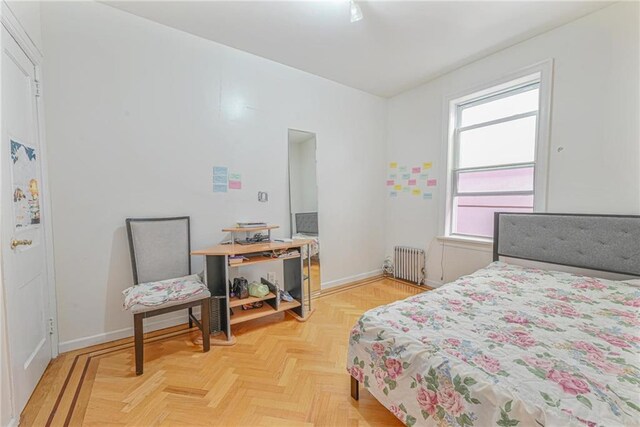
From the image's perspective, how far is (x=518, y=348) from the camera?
116 centimetres

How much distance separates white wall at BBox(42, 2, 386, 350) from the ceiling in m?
0.23

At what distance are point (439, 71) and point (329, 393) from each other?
3.55 meters

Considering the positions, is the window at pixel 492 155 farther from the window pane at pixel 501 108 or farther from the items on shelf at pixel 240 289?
the items on shelf at pixel 240 289

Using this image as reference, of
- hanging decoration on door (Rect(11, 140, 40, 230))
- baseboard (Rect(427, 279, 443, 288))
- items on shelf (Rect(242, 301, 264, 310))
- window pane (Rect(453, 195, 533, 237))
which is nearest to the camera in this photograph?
hanging decoration on door (Rect(11, 140, 40, 230))

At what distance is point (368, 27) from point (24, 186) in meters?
2.84

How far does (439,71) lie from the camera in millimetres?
3182

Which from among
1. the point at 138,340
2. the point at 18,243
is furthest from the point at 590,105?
the point at 18,243

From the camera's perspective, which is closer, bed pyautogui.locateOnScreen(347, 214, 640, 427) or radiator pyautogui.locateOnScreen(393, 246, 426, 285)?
bed pyautogui.locateOnScreen(347, 214, 640, 427)

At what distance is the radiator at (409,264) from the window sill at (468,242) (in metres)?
0.37

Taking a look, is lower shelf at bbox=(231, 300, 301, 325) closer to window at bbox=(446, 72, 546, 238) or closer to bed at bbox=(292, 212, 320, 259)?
bed at bbox=(292, 212, 320, 259)

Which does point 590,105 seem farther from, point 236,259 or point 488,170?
point 236,259

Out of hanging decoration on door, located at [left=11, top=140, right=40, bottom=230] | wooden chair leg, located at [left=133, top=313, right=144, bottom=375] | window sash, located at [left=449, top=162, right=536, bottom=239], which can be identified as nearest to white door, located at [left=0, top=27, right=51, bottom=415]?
hanging decoration on door, located at [left=11, top=140, right=40, bottom=230]

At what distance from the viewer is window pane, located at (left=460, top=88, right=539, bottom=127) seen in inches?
107

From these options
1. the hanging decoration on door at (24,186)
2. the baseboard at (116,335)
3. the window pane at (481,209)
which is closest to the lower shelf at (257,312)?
the baseboard at (116,335)
